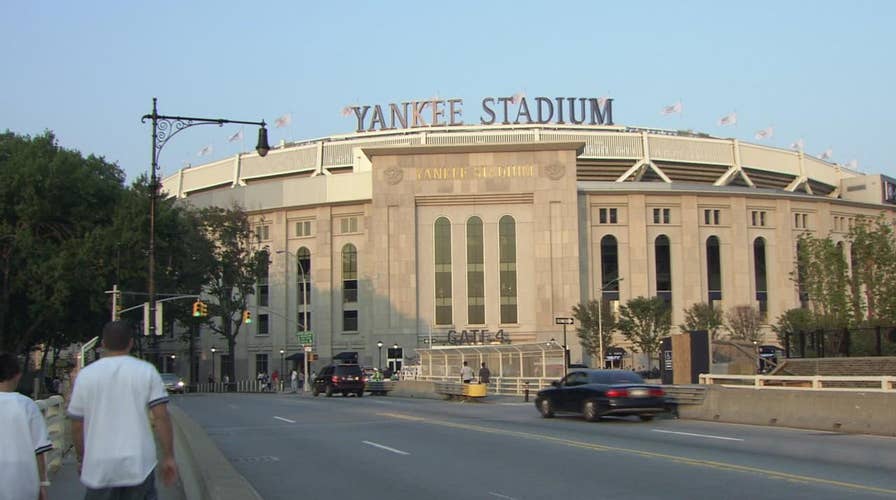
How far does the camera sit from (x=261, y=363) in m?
97.6

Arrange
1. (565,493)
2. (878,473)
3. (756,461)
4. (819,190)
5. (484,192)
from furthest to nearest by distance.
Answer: (819,190) < (484,192) < (756,461) < (878,473) < (565,493)

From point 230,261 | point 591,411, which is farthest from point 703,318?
point 591,411

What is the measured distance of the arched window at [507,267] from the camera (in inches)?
3469

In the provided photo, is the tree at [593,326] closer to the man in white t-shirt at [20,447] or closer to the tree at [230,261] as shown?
the tree at [230,261]

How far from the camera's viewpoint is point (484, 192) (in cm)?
8875

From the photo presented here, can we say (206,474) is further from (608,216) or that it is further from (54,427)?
(608,216)

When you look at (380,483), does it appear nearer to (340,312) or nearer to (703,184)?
(340,312)

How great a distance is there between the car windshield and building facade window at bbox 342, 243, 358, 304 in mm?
68179

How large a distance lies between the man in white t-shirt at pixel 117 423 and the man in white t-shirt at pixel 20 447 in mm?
247

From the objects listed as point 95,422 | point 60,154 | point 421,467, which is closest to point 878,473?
point 421,467

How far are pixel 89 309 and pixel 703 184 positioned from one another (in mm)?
67118

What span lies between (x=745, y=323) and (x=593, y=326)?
14.2 metres

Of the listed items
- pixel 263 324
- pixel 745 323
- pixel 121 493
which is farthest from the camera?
pixel 263 324

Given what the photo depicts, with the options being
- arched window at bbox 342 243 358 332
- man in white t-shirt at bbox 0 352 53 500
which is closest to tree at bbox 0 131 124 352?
arched window at bbox 342 243 358 332
